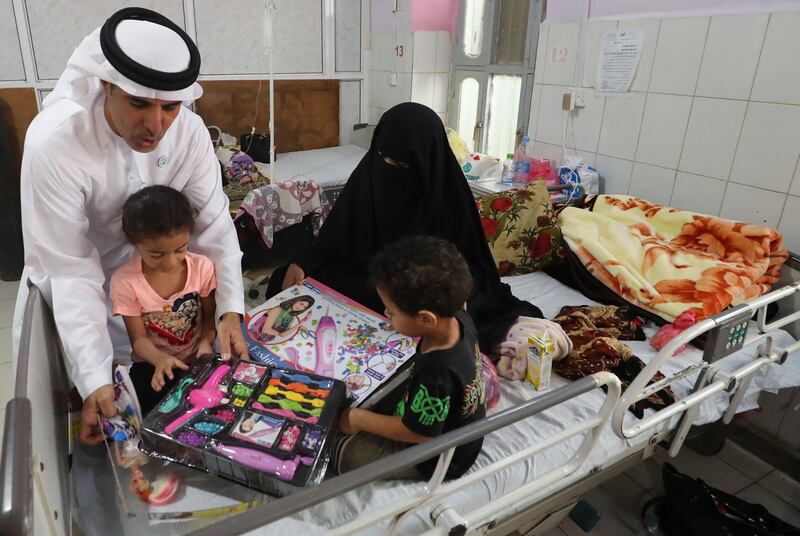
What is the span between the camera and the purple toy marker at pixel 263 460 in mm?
1273

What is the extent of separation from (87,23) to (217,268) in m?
3.60

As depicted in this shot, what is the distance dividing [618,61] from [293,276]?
85.1 inches

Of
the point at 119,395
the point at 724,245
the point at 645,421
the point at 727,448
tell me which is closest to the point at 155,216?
the point at 119,395

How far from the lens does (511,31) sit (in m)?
4.00

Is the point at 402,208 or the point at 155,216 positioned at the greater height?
the point at 155,216

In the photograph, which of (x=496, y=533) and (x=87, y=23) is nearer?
(x=496, y=533)

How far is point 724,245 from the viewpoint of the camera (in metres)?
2.52

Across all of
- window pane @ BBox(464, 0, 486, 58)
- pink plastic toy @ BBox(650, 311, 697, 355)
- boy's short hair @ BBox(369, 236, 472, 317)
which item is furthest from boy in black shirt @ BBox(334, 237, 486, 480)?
window pane @ BBox(464, 0, 486, 58)

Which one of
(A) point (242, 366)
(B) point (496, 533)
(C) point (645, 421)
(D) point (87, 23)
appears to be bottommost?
(B) point (496, 533)

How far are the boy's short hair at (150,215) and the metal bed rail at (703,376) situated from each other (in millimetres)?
1328

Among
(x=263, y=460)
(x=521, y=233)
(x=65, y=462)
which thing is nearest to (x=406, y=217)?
(x=521, y=233)

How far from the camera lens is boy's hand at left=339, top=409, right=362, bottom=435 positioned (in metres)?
1.45

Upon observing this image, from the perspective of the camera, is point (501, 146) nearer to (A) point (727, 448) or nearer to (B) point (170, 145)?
(A) point (727, 448)

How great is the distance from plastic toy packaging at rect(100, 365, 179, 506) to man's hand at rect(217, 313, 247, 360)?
0.31 m
